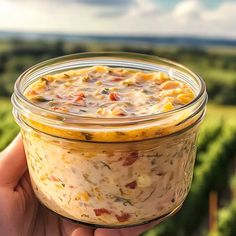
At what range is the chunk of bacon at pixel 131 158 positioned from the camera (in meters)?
1.29

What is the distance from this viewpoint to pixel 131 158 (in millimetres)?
1290

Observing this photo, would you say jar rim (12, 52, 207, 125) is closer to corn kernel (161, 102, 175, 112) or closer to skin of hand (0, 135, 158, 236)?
corn kernel (161, 102, 175, 112)

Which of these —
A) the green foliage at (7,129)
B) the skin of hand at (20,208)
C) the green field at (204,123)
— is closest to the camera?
the skin of hand at (20,208)

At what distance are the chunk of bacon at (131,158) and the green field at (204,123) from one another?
457 centimetres

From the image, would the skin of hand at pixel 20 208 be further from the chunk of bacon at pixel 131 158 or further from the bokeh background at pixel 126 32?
the bokeh background at pixel 126 32

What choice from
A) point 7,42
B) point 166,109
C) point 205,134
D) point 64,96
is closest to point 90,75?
point 64,96

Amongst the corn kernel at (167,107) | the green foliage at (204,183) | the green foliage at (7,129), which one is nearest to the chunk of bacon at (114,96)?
the corn kernel at (167,107)

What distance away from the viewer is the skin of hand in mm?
1699

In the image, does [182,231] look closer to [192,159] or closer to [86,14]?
[192,159]

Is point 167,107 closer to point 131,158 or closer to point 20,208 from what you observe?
point 131,158

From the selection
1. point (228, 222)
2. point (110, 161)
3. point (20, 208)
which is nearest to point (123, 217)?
point (110, 161)

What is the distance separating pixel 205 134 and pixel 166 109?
5967mm

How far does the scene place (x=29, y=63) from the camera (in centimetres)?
1175

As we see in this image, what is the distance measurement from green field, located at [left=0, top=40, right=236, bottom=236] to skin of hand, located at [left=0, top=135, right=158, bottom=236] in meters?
3.98
